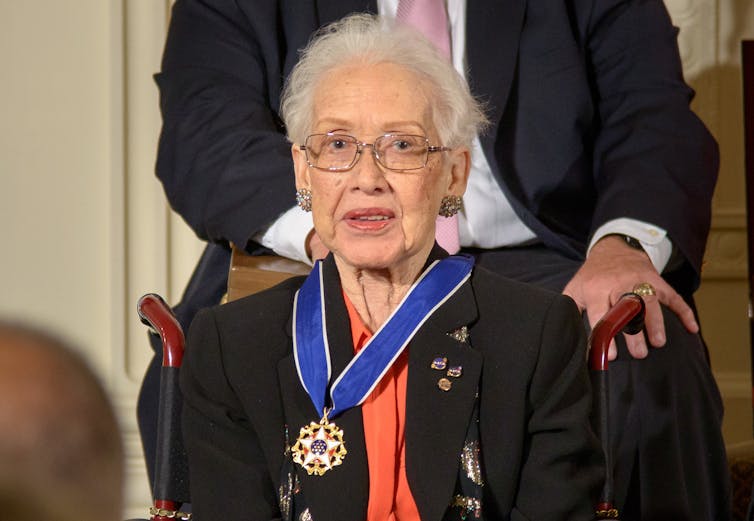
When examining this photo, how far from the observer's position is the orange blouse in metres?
1.94

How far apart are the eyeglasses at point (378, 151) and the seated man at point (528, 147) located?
741mm

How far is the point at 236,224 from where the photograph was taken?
302cm

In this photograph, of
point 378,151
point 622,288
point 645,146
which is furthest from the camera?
point 645,146

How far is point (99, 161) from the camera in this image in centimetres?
441

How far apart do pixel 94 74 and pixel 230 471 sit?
2777 mm

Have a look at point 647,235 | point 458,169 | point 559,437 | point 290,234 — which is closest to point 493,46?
point 647,235

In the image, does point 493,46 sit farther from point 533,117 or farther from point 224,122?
point 224,122

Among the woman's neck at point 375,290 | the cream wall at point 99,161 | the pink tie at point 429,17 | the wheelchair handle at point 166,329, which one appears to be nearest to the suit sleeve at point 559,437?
the woman's neck at point 375,290

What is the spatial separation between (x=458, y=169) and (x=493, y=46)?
1.05 meters

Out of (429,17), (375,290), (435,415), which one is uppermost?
(429,17)

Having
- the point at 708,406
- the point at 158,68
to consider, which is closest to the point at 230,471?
the point at 708,406

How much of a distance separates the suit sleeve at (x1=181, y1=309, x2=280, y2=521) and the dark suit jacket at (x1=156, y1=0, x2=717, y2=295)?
98cm

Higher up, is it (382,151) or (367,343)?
(382,151)

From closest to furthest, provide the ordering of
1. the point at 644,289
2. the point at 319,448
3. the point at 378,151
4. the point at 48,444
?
1. the point at 48,444
2. the point at 319,448
3. the point at 378,151
4. the point at 644,289
